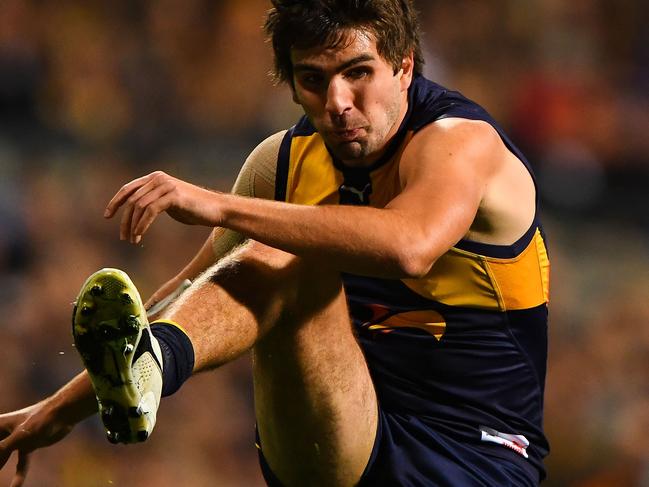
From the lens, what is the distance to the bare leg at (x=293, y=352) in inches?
115

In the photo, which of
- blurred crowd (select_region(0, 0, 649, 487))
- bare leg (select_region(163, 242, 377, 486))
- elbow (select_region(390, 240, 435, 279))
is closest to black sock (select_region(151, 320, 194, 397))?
bare leg (select_region(163, 242, 377, 486))

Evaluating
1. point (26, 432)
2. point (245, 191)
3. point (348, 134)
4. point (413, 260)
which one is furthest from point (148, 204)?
point (245, 191)

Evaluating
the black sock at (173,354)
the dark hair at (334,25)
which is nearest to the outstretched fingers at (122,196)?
the black sock at (173,354)

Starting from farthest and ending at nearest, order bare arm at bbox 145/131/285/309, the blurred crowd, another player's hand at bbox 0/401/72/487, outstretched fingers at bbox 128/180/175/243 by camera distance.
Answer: the blurred crowd → bare arm at bbox 145/131/285/309 → another player's hand at bbox 0/401/72/487 → outstretched fingers at bbox 128/180/175/243

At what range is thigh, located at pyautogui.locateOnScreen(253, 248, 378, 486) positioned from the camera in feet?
9.91

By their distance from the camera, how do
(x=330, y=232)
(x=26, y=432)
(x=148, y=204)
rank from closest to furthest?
(x=148, y=204)
(x=330, y=232)
(x=26, y=432)

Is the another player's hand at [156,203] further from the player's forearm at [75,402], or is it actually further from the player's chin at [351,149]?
the player's forearm at [75,402]

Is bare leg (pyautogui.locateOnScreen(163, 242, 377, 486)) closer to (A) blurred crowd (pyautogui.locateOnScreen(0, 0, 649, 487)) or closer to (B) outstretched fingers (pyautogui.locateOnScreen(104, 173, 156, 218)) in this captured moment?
(B) outstretched fingers (pyautogui.locateOnScreen(104, 173, 156, 218))

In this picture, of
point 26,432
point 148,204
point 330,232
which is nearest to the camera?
point 148,204

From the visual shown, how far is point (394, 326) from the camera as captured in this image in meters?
3.34

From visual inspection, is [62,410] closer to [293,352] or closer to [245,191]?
[293,352]

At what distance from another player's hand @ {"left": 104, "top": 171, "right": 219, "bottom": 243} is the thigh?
15.0 inches

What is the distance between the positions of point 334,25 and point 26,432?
1.33m

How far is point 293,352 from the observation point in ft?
10.0
